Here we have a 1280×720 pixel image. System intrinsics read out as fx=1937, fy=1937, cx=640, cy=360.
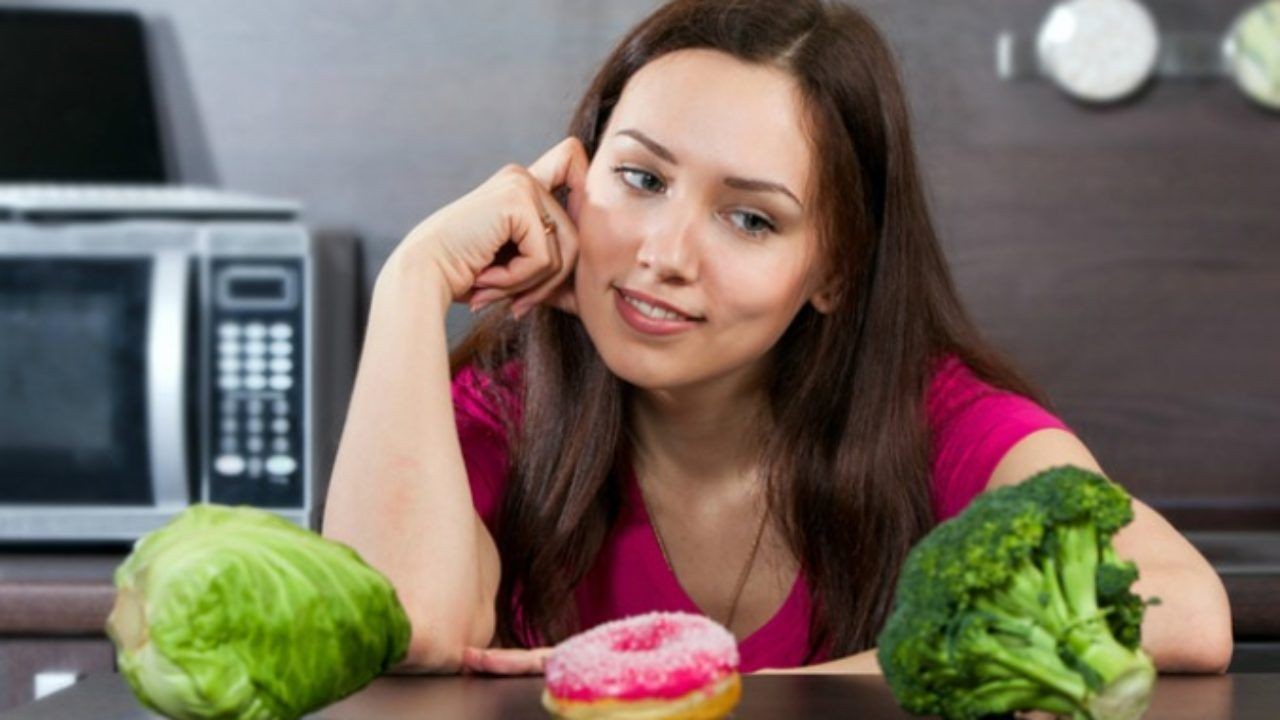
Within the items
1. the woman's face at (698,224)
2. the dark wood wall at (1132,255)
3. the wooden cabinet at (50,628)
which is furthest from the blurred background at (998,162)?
the woman's face at (698,224)

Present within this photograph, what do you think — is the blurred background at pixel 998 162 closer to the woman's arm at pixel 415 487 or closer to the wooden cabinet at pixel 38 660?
the wooden cabinet at pixel 38 660

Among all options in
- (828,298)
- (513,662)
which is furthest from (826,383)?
(513,662)

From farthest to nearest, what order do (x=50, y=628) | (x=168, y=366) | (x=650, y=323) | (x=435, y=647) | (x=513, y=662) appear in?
(x=168, y=366) < (x=50, y=628) < (x=650, y=323) < (x=435, y=647) < (x=513, y=662)

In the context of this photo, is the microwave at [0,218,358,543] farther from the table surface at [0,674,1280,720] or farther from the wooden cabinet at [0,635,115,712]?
the table surface at [0,674,1280,720]

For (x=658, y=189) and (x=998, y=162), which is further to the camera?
(x=998, y=162)

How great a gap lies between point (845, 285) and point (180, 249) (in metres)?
0.94

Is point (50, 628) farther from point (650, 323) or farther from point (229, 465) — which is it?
point (650, 323)

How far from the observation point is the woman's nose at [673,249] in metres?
1.45

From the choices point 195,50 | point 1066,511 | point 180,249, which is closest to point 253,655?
point 1066,511

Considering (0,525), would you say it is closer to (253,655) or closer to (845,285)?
(845,285)

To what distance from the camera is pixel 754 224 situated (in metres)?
1.53

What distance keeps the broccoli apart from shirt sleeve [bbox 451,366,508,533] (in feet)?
2.69

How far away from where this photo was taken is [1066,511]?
92 cm

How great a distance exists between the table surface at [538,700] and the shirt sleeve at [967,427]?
0.39m
